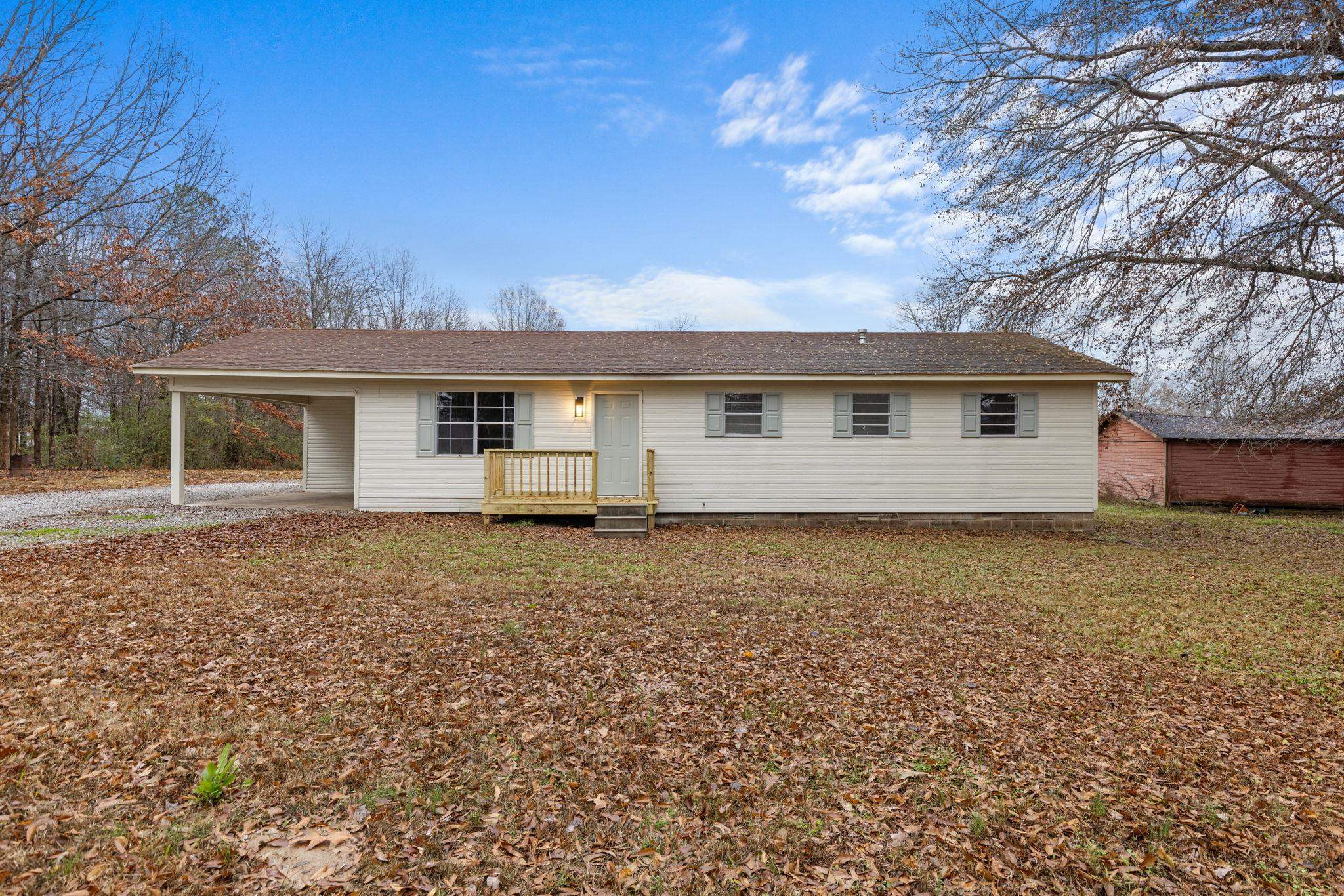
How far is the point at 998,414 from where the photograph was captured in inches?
456

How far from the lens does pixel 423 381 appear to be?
37.4ft

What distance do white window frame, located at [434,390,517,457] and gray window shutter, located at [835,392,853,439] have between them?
19.8 ft

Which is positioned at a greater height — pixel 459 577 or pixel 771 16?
pixel 771 16

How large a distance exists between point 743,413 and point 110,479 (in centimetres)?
1672

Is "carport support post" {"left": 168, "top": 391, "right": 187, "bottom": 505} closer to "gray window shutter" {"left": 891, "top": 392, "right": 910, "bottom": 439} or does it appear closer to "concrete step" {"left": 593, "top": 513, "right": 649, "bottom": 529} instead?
"concrete step" {"left": 593, "top": 513, "right": 649, "bottom": 529}

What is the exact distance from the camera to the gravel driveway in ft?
27.3

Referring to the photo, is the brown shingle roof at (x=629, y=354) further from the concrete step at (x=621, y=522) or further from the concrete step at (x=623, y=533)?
the concrete step at (x=623, y=533)

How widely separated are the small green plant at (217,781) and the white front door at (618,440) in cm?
885

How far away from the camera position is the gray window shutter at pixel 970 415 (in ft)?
37.9

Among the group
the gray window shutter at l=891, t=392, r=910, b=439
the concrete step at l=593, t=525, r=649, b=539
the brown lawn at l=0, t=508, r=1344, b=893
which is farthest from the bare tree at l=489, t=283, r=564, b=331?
the brown lawn at l=0, t=508, r=1344, b=893

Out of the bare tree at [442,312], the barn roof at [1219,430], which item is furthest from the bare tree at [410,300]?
the barn roof at [1219,430]

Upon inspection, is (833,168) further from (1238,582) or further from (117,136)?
(117,136)

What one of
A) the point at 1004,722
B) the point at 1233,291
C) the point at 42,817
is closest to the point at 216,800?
the point at 42,817

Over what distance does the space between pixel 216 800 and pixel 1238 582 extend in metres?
10.3
